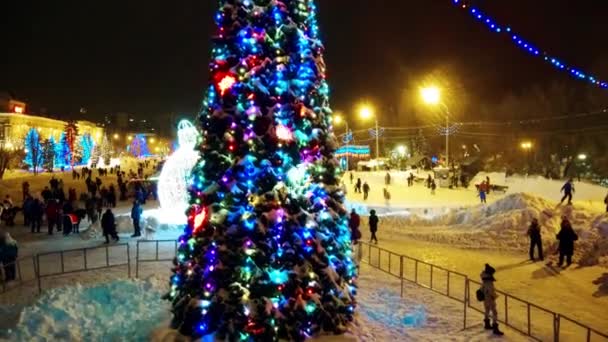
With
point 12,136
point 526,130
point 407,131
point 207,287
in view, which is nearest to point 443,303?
point 207,287

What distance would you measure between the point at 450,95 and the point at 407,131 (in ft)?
46.2

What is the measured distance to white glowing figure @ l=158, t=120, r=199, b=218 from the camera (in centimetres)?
2217

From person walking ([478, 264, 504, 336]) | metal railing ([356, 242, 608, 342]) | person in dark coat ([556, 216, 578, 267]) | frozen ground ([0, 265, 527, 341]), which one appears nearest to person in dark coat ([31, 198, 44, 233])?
frozen ground ([0, 265, 527, 341])

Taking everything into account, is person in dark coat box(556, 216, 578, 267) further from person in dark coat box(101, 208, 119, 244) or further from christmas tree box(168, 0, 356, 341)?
person in dark coat box(101, 208, 119, 244)

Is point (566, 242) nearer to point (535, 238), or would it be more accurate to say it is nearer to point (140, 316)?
point (535, 238)

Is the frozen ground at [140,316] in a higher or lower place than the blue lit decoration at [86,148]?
lower

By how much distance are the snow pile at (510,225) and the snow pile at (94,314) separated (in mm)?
13301

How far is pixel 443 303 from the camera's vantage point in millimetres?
11641

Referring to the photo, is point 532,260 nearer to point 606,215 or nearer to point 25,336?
point 606,215

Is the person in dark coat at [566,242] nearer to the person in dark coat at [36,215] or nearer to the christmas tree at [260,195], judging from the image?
the christmas tree at [260,195]

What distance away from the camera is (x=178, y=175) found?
22266 millimetres

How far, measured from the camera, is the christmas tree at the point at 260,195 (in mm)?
7777

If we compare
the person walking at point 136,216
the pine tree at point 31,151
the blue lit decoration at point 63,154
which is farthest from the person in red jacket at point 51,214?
the blue lit decoration at point 63,154

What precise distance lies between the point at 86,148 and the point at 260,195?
94.2 metres
